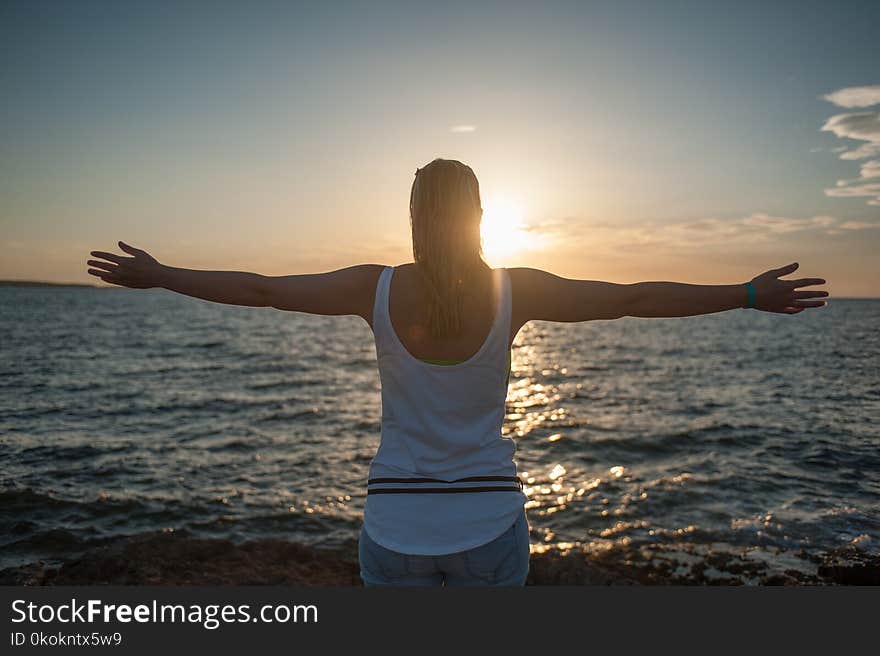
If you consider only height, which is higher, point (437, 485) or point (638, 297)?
point (638, 297)

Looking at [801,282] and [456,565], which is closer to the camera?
[456,565]

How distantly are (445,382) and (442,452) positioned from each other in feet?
0.84

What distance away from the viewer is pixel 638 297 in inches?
95.3

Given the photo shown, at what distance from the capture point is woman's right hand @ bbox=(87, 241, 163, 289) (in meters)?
2.50

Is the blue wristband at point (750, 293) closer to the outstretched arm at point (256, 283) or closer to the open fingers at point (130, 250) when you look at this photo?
the outstretched arm at point (256, 283)

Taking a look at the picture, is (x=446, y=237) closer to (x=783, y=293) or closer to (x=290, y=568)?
(x=783, y=293)

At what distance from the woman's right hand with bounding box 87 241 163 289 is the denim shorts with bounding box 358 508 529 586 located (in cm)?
134

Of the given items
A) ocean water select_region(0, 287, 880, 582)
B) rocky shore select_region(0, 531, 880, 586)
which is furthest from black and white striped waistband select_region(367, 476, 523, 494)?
ocean water select_region(0, 287, 880, 582)

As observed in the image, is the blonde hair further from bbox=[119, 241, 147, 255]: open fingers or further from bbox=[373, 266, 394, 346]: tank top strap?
bbox=[119, 241, 147, 255]: open fingers

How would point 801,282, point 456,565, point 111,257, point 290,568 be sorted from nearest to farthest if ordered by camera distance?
point 456,565 < point 111,257 < point 801,282 < point 290,568

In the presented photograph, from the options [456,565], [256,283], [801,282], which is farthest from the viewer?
[801,282]

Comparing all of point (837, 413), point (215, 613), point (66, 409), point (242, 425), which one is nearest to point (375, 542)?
point (215, 613)

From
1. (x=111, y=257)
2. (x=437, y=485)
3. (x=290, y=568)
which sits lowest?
(x=290, y=568)

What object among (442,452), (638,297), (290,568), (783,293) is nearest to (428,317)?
(442,452)
